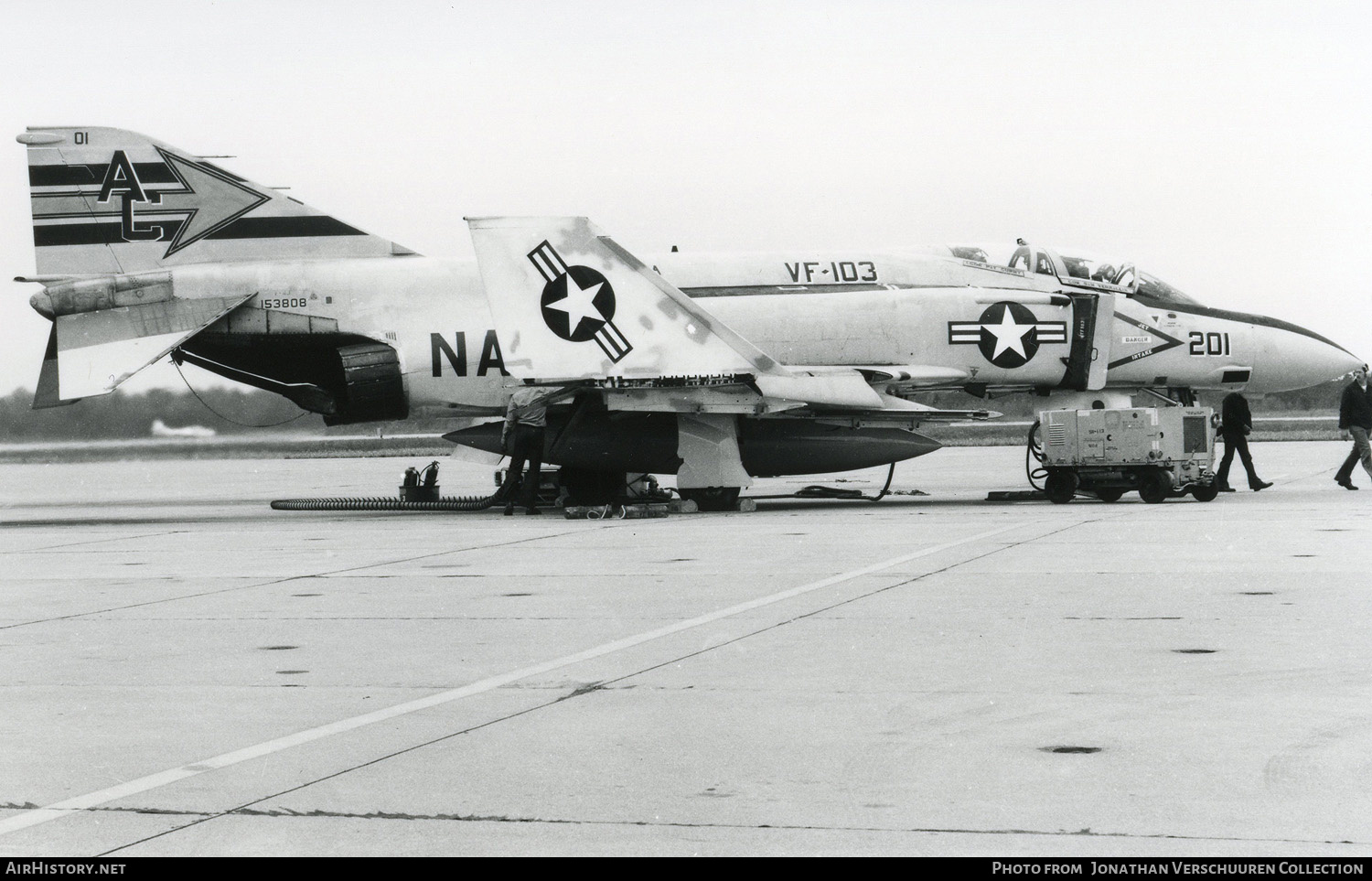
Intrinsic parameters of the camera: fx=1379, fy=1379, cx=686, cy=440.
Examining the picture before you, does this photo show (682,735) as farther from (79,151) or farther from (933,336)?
(79,151)

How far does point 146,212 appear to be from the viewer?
64.2ft

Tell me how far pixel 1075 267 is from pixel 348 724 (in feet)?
52.7

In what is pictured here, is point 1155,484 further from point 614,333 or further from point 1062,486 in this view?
point 614,333

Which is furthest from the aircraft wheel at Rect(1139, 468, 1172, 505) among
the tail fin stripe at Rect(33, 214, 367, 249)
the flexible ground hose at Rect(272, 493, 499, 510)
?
the tail fin stripe at Rect(33, 214, 367, 249)

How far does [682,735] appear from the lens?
17.4 feet

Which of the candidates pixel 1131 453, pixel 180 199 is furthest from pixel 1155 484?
pixel 180 199

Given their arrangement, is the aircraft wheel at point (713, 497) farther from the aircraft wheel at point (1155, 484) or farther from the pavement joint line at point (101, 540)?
the pavement joint line at point (101, 540)

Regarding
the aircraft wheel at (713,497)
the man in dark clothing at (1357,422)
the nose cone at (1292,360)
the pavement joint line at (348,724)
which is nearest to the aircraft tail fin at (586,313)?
the aircraft wheel at (713,497)

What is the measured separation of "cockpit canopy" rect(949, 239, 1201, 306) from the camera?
64.5 feet

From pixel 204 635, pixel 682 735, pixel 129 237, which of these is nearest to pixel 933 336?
pixel 129 237

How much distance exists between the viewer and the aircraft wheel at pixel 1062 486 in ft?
57.6

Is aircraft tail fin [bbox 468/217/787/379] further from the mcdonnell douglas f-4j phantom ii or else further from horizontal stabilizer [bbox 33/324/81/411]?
horizontal stabilizer [bbox 33/324/81/411]

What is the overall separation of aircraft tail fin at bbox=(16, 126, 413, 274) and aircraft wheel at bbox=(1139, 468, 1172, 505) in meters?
11.2

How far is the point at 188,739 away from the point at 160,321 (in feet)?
48.2
